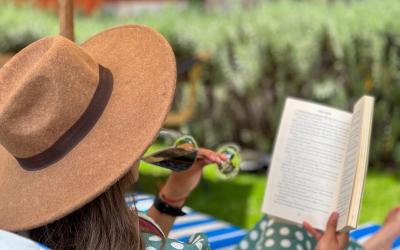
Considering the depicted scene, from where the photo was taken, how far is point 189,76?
4.93 metres

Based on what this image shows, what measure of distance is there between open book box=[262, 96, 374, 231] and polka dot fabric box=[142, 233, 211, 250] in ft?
1.44

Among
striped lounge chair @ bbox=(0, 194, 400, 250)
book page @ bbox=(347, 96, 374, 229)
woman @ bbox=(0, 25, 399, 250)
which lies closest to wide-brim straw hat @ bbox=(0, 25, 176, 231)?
woman @ bbox=(0, 25, 399, 250)

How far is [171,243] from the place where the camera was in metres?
1.36

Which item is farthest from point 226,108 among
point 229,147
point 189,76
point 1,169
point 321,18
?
point 1,169

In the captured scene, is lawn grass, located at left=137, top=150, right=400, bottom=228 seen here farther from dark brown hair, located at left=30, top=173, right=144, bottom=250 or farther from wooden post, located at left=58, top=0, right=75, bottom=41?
dark brown hair, located at left=30, top=173, right=144, bottom=250

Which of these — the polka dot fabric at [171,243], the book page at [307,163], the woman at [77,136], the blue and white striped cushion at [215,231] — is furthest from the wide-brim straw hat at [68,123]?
the blue and white striped cushion at [215,231]

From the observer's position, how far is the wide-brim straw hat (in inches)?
47.5

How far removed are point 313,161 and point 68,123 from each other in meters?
0.86

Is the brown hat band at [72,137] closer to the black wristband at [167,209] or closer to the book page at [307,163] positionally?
the black wristband at [167,209]

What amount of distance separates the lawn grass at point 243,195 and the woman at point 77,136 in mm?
2507

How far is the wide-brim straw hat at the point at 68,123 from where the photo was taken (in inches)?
47.5

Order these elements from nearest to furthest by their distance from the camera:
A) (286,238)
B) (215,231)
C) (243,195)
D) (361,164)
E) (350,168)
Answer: (361,164) < (350,168) < (286,238) < (215,231) < (243,195)

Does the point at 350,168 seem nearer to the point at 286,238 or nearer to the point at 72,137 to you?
the point at 286,238

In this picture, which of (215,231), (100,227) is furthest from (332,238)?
(215,231)
